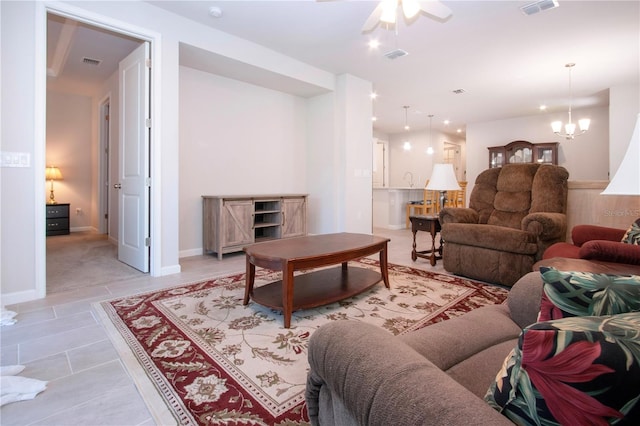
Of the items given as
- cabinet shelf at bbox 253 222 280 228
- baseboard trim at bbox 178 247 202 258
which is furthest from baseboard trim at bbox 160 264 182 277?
cabinet shelf at bbox 253 222 280 228

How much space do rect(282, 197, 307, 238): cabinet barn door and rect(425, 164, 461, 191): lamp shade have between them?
213cm

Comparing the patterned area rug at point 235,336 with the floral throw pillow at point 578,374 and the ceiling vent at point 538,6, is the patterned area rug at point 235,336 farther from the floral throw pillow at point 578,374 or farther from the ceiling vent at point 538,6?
the ceiling vent at point 538,6

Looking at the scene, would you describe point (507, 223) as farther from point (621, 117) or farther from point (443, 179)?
point (621, 117)

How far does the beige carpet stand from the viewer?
10.3 feet

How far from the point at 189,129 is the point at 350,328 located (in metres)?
4.35

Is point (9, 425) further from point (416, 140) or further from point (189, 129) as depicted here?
point (416, 140)

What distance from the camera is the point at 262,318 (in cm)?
226

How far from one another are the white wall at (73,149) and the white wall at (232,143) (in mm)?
3470

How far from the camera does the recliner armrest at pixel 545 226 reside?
2803 mm

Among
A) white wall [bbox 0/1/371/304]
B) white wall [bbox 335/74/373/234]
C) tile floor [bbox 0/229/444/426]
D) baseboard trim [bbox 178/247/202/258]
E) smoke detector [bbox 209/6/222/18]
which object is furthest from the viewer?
white wall [bbox 335/74/373/234]

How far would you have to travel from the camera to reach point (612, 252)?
1806 mm

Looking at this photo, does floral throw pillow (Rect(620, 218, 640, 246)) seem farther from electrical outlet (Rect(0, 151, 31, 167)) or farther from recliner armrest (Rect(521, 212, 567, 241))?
electrical outlet (Rect(0, 151, 31, 167))

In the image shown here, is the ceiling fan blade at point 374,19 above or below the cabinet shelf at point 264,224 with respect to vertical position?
above

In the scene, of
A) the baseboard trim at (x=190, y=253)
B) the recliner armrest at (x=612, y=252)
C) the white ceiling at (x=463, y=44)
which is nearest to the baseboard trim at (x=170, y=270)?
the baseboard trim at (x=190, y=253)
